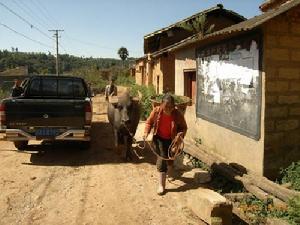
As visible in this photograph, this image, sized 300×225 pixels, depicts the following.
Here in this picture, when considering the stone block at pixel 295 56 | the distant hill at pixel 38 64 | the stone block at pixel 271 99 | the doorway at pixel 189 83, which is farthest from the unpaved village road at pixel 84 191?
the distant hill at pixel 38 64

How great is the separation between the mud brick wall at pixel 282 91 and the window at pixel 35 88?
21.6 ft

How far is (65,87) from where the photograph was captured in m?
10.9

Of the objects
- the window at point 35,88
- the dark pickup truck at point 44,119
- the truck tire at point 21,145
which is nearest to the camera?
the dark pickup truck at point 44,119

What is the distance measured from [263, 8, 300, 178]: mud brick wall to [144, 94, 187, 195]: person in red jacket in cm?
171

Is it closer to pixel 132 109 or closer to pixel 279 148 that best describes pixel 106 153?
pixel 132 109

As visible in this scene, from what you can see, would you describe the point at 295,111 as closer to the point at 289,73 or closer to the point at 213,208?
the point at 289,73

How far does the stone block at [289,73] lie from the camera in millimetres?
7246

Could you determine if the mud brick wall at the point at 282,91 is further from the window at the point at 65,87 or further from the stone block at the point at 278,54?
the window at the point at 65,87

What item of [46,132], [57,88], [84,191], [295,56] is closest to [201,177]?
[84,191]

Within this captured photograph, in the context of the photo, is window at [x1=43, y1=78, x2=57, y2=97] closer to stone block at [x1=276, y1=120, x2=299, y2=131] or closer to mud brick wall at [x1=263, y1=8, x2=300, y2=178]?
mud brick wall at [x1=263, y1=8, x2=300, y2=178]

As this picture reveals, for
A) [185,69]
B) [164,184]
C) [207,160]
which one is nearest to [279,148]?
[207,160]

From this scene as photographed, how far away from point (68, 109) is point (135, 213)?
3818mm

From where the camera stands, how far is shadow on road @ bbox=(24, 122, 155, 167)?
363 inches

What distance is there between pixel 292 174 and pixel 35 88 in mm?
7354
